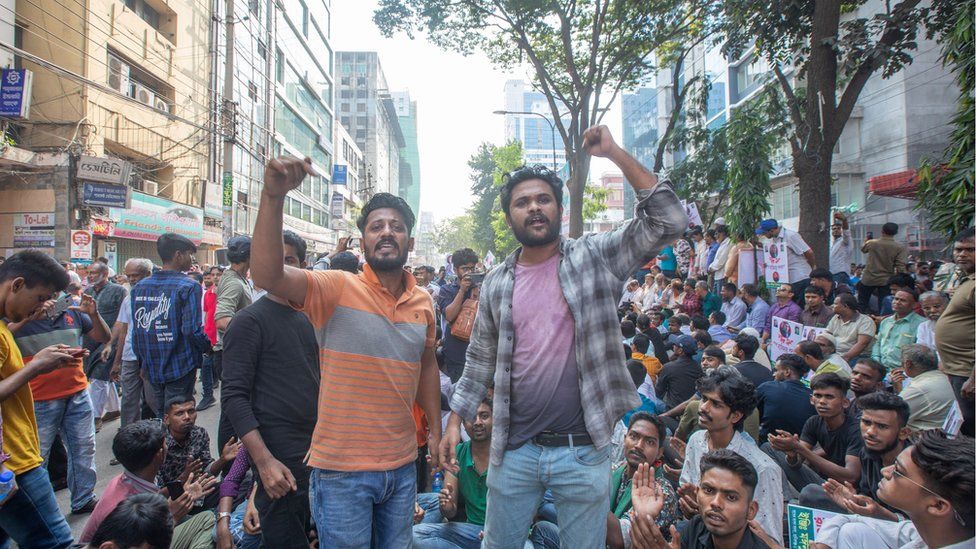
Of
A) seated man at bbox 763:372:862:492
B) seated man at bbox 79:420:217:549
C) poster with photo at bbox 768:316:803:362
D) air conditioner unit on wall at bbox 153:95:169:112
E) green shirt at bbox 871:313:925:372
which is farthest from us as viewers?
air conditioner unit on wall at bbox 153:95:169:112

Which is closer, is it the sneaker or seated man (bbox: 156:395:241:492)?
seated man (bbox: 156:395:241:492)

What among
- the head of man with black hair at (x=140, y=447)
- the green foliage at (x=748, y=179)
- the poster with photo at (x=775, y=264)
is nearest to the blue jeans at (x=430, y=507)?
the head of man with black hair at (x=140, y=447)

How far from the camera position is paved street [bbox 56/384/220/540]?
4242mm

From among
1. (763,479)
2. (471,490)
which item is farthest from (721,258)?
(471,490)

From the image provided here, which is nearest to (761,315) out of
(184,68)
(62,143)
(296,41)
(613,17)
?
(613,17)

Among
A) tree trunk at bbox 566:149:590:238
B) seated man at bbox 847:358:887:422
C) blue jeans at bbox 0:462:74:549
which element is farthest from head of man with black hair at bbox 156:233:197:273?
tree trunk at bbox 566:149:590:238

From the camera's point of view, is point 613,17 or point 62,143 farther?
point 62,143

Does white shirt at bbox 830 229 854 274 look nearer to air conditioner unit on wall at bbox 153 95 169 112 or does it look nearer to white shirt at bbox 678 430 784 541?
white shirt at bbox 678 430 784 541

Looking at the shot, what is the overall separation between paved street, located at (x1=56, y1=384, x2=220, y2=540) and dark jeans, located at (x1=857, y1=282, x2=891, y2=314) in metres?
8.94

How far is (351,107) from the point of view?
266 feet

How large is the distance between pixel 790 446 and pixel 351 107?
3300 inches

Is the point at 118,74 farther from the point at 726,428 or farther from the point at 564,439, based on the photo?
the point at 564,439

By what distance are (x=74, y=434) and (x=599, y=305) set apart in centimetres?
407

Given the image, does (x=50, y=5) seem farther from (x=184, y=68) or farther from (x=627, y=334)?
(x=627, y=334)
